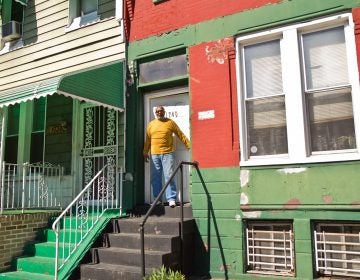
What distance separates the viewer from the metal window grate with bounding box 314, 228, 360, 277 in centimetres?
544

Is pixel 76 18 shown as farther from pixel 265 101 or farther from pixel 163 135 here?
pixel 265 101

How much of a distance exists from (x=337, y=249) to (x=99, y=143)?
5.13 meters

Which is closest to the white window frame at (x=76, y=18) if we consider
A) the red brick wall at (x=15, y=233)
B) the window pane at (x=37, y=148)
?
the window pane at (x=37, y=148)

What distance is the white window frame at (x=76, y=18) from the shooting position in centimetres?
909

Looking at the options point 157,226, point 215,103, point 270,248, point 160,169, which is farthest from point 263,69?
point 157,226

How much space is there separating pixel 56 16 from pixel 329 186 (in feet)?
24.2

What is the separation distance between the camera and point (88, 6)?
30.8 ft

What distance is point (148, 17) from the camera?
7.93m

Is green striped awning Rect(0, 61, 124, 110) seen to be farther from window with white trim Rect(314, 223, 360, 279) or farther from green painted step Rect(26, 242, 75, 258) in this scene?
window with white trim Rect(314, 223, 360, 279)

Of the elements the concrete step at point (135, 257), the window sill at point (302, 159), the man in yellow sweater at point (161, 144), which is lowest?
the concrete step at point (135, 257)

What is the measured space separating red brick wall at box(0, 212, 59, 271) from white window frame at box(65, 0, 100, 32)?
4.31 m

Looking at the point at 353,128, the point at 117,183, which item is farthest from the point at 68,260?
the point at 353,128

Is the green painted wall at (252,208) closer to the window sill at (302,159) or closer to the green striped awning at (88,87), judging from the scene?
the window sill at (302,159)

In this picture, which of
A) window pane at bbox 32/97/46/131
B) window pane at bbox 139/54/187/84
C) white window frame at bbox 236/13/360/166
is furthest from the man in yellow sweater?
window pane at bbox 32/97/46/131
